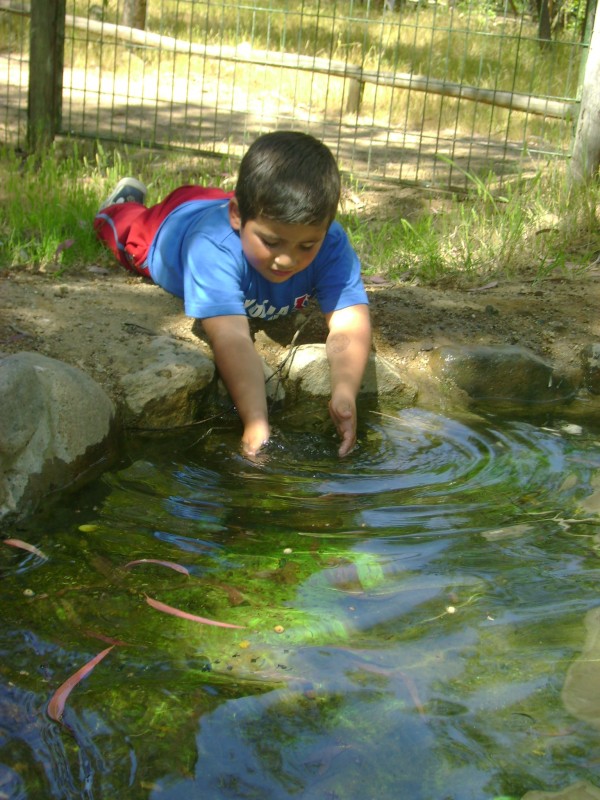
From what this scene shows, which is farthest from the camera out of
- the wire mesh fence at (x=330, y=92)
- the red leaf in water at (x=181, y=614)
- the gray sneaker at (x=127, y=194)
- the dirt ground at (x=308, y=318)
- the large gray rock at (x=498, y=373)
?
the wire mesh fence at (x=330, y=92)

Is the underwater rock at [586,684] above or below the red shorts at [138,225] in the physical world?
below

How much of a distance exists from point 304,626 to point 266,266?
1.59 meters

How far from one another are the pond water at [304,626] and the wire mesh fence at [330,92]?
3034mm

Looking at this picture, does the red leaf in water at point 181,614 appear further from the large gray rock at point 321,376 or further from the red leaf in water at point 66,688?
the large gray rock at point 321,376

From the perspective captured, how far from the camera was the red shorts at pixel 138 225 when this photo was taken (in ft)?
14.0

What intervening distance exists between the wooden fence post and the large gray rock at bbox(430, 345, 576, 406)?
3.64 metres

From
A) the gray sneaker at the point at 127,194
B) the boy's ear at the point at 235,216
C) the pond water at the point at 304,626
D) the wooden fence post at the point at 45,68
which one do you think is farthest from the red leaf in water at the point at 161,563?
the wooden fence post at the point at 45,68

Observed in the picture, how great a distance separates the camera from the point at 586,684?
79.7 inches

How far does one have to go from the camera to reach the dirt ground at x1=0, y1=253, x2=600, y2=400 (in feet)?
11.5

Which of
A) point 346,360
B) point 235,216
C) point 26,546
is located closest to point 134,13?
A: point 235,216

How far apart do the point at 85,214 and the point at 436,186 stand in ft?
8.23

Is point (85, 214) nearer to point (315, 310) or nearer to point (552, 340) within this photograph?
point (315, 310)

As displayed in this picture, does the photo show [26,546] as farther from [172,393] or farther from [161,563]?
[172,393]

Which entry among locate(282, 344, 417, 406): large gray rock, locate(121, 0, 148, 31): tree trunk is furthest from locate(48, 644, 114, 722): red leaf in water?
locate(121, 0, 148, 31): tree trunk
